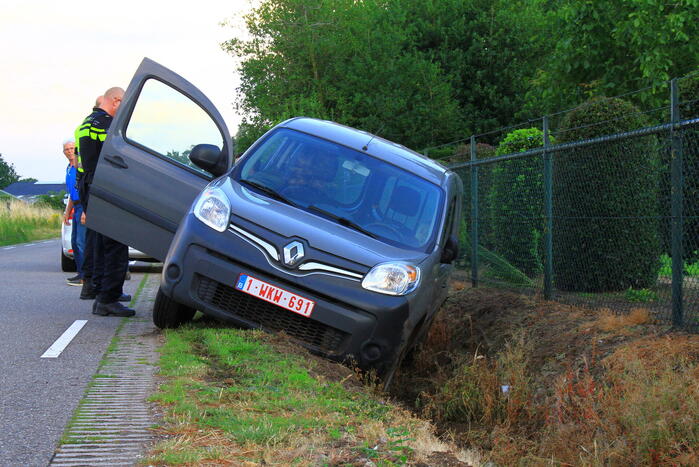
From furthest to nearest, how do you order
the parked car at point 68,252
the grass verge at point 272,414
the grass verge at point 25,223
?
the grass verge at point 25,223 → the parked car at point 68,252 → the grass verge at point 272,414

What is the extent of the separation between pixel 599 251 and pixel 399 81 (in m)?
19.1

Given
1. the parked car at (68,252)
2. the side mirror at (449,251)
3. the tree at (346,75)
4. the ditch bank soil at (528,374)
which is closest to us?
the ditch bank soil at (528,374)

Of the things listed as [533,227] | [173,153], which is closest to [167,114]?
[173,153]

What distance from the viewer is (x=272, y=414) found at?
4707mm

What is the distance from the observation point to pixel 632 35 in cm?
2272

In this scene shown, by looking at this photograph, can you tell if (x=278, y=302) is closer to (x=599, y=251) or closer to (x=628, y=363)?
(x=628, y=363)

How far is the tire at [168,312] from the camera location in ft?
24.3

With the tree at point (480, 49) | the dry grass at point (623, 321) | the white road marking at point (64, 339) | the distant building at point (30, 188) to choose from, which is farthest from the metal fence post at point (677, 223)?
the distant building at point (30, 188)

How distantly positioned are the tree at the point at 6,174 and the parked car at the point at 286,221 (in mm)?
168218

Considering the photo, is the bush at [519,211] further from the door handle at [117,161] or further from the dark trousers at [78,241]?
the dark trousers at [78,241]

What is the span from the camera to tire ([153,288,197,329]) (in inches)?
291

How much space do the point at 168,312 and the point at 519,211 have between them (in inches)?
206

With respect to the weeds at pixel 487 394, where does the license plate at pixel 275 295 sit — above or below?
above

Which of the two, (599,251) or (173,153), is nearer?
(173,153)
